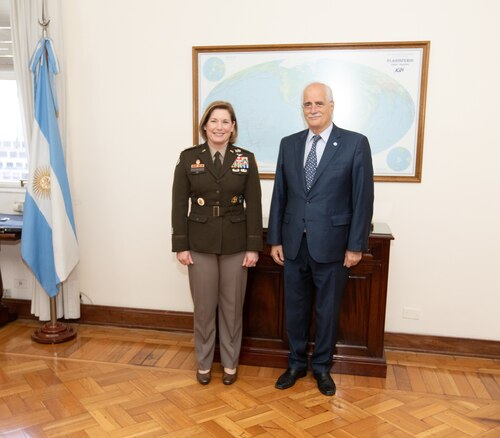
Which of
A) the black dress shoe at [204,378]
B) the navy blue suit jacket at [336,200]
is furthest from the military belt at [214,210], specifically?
the black dress shoe at [204,378]

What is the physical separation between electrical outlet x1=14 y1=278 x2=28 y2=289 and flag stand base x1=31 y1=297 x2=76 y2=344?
0.51 m

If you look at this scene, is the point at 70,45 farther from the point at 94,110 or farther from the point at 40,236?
the point at 40,236

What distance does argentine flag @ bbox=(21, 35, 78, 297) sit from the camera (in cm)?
323

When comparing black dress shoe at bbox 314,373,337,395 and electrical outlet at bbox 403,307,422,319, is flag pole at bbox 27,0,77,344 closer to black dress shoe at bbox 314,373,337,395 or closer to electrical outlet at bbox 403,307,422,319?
black dress shoe at bbox 314,373,337,395

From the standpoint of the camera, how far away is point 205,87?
3.34m

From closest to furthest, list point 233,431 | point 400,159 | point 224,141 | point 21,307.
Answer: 1. point 233,431
2. point 224,141
3. point 400,159
4. point 21,307

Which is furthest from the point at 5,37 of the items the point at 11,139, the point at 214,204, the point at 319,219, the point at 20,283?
the point at 319,219

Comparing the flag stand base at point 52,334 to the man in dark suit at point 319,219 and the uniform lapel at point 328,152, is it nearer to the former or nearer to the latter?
the man in dark suit at point 319,219

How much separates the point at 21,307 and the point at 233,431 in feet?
7.48

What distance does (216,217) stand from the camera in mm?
2639

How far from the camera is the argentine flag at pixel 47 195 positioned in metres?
3.23

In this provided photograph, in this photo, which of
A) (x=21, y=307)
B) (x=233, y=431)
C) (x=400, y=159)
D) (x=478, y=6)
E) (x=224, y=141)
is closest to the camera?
(x=233, y=431)

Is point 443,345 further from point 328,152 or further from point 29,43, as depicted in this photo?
point 29,43

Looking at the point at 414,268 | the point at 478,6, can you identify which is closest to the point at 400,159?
the point at 414,268
